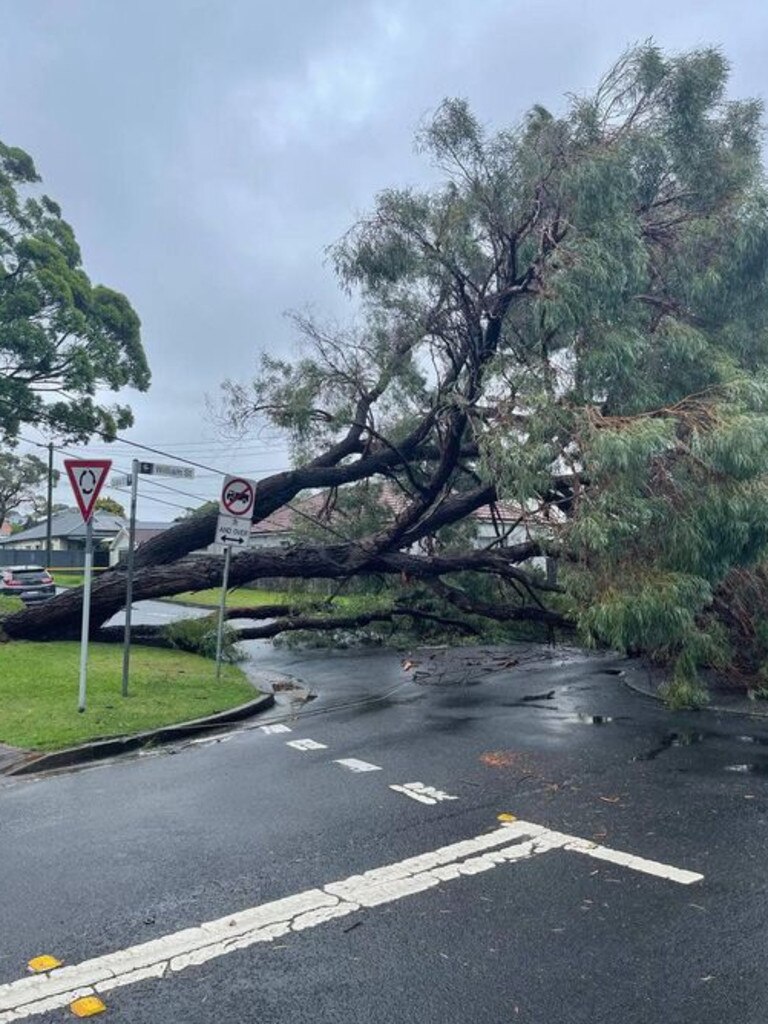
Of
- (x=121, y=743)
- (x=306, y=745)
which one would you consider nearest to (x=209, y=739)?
(x=121, y=743)

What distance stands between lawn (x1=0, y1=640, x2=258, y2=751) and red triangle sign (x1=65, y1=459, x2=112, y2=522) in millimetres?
2225

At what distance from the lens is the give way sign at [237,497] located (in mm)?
12781

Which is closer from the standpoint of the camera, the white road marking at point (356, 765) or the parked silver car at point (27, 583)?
the white road marking at point (356, 765)

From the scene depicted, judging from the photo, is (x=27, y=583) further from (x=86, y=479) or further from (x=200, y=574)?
(x=86, y=479)

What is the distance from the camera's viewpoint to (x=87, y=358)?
76.6ft

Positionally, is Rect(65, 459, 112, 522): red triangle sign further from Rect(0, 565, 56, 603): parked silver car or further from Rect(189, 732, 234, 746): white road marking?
Rect(0, 565, 56, 603): parked silver car

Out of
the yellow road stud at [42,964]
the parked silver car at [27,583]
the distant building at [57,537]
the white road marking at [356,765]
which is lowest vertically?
the yellow road stud at [42,964]

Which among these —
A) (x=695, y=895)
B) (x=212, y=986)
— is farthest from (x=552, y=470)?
(x=212, y=986)

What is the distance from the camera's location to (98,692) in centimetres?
1112

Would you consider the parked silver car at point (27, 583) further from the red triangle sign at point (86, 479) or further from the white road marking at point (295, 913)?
the white road marking at point (295, 913)

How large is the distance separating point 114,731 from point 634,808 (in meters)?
5.27

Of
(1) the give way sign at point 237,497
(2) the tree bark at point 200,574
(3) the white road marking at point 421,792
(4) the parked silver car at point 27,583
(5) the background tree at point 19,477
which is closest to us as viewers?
(3) the white road marking at point 421,792

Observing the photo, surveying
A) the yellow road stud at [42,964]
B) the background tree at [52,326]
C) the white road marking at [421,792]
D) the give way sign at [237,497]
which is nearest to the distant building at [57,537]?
the background tree at [52,326]

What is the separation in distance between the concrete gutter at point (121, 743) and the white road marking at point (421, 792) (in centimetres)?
311
